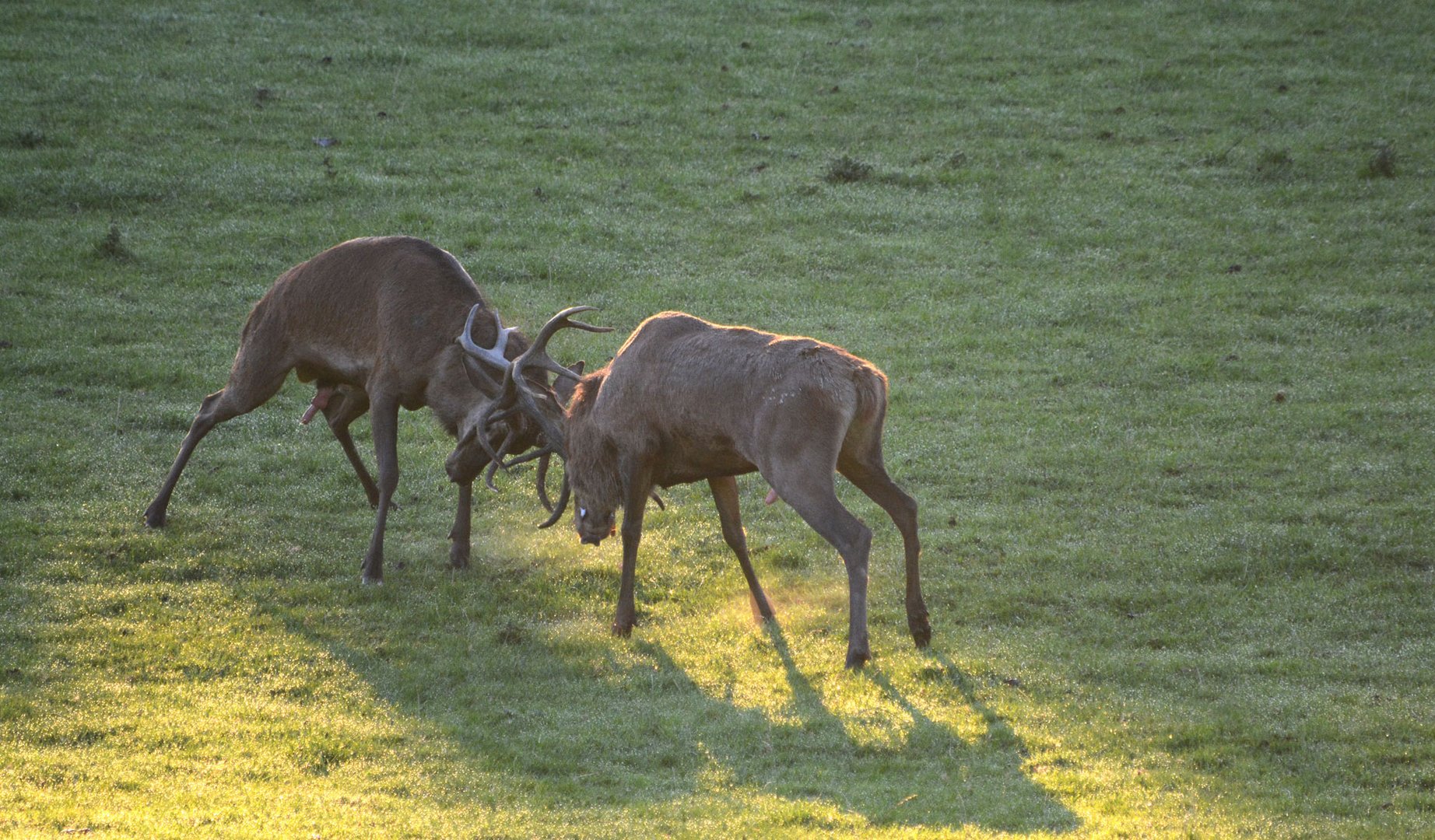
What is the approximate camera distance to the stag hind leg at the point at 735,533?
9.95 metres

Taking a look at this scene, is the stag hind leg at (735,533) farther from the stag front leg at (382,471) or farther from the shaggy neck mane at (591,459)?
the stag front leg at (382,471)

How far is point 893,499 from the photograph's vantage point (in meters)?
9.08

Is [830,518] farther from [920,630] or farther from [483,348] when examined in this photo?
[483,348]

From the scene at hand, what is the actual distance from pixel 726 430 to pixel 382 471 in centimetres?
301

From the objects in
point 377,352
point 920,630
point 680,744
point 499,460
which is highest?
point 377,352

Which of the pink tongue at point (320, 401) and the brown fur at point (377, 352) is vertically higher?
the brown fur at point (377, 352)

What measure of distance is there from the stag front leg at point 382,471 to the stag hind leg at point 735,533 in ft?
8.02

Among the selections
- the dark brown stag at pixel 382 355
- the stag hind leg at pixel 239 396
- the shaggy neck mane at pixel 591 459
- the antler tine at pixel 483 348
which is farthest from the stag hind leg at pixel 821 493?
the stag hind leg at pixel 239 396

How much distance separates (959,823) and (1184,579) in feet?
14.3

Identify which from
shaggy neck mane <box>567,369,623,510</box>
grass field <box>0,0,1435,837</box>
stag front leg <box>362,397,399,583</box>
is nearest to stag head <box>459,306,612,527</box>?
shaggy neck mane <box>567,369,623,510</box>

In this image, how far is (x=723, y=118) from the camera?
70.7 feet

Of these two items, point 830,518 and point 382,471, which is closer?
point 830,518

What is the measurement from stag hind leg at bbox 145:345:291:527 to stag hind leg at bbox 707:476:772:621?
3.89 m

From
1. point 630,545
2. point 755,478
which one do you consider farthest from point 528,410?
point 755,478
